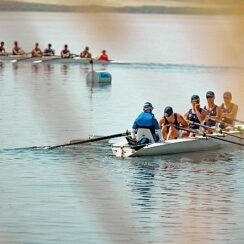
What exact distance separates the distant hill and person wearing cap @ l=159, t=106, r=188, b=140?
75.9 ft

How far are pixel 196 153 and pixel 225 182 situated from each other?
4.71m

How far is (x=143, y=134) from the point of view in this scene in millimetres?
25531

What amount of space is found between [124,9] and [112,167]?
70.3ft

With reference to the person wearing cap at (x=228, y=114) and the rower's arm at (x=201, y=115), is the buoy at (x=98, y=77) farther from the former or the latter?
the rower's arm at (x=201, y=115)

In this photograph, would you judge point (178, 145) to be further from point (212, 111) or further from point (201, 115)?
point (212, 111)

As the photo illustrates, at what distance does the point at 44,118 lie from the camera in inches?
92.7

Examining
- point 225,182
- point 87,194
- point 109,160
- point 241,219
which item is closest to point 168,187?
point 225,182

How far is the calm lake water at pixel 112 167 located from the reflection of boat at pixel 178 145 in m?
0.25

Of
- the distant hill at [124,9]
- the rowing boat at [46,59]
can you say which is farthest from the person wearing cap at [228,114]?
the rowing boat at [46,59]

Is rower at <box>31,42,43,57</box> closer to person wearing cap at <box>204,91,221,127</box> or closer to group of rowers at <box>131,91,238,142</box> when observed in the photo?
group of rowers at <box>131,91,238,142</box>

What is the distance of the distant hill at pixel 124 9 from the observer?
7.67 feet

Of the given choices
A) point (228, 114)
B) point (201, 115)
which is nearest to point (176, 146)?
point (201, 115)

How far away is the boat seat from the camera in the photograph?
25.3m

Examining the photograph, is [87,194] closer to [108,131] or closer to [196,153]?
[196,153]
